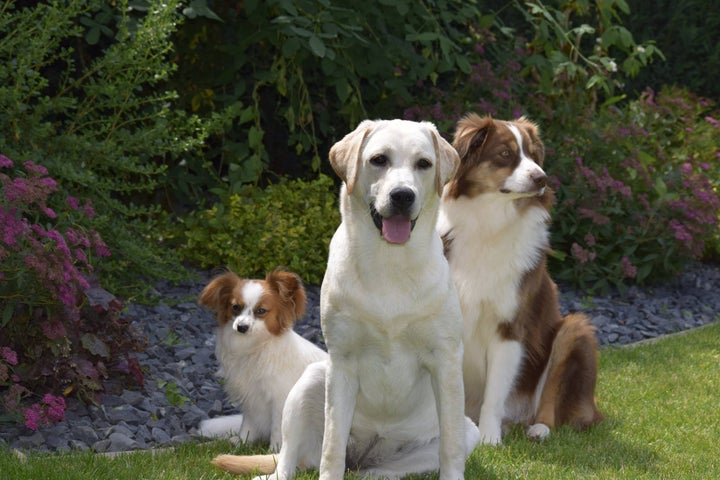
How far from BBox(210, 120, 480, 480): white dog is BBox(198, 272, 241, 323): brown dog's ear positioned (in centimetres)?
124

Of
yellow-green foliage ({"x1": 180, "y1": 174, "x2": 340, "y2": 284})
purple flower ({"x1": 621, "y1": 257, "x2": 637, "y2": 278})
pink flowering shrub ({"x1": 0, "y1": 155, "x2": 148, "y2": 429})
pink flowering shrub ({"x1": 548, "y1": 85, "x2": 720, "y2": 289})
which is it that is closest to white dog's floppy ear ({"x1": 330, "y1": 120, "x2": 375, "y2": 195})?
pink flowering shrub ({"x1": 0, "y1": 155, "x2": 148, "y2": 429})

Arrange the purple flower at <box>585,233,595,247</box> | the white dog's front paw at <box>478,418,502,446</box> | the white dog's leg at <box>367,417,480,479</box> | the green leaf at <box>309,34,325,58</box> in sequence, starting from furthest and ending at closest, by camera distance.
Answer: the purple flower at <box>585,233,595,247</box>, the green leaf at <box>309,34,325,58</box>, the white dog's front paw at <box>478,418,502,446</box>, the white dog's leg at <box>367,417,480,479</box>

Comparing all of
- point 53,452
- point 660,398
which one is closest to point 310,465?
point 53,452

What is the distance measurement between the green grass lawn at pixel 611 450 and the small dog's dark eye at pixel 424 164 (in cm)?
129

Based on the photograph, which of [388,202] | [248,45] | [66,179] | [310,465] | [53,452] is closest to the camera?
[388,202]

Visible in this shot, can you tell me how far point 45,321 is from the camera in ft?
15.9

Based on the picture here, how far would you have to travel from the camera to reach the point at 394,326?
3.76 m

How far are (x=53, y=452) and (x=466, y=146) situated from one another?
2.45 m

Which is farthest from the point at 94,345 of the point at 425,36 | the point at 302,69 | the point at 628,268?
the point at 628,268

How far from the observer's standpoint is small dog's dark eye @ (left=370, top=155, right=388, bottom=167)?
371cm

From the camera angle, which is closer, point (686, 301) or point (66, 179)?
point (66, 179)

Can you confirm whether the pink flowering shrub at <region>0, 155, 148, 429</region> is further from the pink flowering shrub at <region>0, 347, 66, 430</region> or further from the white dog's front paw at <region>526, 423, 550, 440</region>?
the white dog's front paw at <region>526, 423, 550, 440</region>

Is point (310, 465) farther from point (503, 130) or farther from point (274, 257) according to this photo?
point (274, 257)

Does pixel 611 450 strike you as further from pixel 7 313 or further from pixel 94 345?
pixel 7 313
